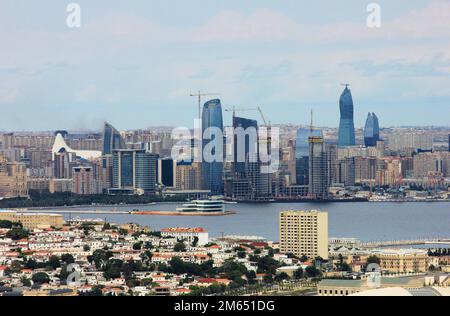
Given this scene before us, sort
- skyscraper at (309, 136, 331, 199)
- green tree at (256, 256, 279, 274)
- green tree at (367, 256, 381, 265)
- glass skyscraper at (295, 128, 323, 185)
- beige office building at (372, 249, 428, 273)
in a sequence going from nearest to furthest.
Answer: green tree at (256, 256, 279, 274) < beige office building at (372, 249, 428, 273) < green tree at (367, 256, 381, 265) < skyscraper at (309, 136, 331, 199) < glass skyscraper at (295, 128, 323, 185)

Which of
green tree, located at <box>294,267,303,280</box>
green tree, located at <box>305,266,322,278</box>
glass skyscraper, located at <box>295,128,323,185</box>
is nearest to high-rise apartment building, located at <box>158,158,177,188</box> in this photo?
glass skyscraper, located at <box>295,128,323,185</box>

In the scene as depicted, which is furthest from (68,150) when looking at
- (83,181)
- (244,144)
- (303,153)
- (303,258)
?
(303,258)

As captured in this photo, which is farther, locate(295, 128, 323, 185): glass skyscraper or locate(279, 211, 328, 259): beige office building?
locate(295, 128, 323, 185): glass skyscraper

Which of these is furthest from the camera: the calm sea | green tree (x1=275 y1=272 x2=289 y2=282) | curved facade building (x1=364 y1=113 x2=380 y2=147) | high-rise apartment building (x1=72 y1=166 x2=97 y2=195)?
curved facade building (x1=364 y1=113 x2=380 y2=147)

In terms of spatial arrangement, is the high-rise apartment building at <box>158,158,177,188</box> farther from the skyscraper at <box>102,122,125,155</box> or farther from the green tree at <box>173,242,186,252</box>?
the green tree at <box>173,242,186,252</box>

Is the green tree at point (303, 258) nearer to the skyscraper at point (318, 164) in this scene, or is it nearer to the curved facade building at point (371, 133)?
the skyscraper at point (318, 164)

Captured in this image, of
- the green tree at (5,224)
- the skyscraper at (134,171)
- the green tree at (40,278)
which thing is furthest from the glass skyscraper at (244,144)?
the green tree at (40,278)

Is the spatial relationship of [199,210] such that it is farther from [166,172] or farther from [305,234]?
Answer: [305,234]
